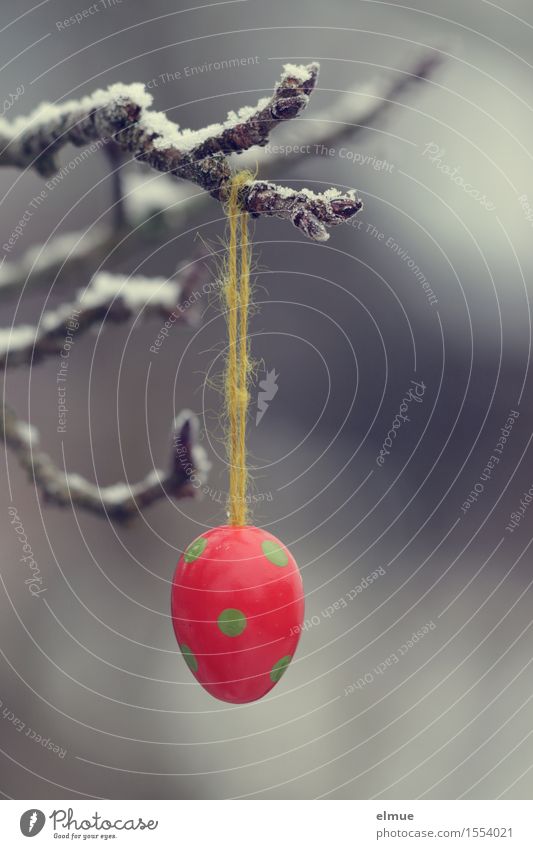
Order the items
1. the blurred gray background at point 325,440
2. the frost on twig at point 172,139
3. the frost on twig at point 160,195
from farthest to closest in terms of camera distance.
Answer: the blurred gray background at point 325,440 < the frost on twig at point 160,195 < the frost on twig at point 172,139

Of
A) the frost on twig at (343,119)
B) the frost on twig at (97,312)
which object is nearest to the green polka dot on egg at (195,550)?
the frost on twig at (97,312)

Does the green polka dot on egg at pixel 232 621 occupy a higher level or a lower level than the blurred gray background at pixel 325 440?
lower

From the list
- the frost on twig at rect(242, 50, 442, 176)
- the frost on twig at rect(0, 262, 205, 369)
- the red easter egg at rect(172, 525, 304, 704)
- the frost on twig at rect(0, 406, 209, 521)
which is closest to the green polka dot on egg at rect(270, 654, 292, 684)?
the red easter egg at rect(172, 525, 304, 704)

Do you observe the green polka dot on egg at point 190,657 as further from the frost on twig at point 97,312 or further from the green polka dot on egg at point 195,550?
the frost on twig at point 97,312

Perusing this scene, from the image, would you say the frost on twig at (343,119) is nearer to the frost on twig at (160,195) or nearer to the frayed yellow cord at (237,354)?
the frost on twig at (160,195)

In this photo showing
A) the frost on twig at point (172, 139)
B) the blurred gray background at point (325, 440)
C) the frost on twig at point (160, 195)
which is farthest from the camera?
the blurred gray background at point (325, 440)

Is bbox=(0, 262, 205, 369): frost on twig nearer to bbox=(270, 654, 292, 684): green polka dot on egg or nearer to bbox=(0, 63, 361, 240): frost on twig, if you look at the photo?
bbox=(0, 63, 361, 240): frost on twig

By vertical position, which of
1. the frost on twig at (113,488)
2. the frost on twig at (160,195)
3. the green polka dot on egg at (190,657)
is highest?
the frost on twig at (160,195)

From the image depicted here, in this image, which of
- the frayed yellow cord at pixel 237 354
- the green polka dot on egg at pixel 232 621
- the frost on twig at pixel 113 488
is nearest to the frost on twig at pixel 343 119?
the frayed yellow cord at pixel 237 354

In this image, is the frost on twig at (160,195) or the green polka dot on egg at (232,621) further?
Result: the frost on twig at (160,195)
